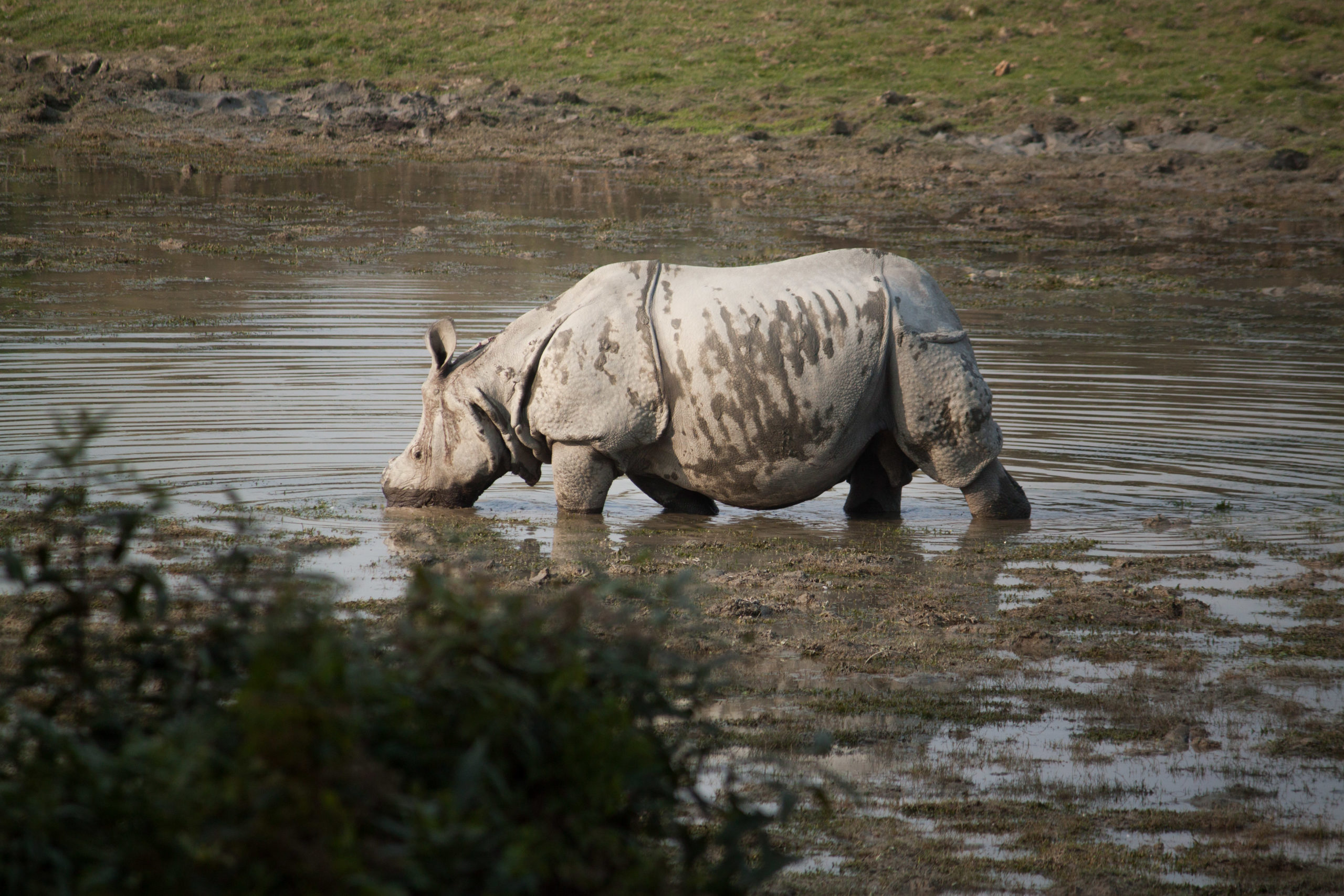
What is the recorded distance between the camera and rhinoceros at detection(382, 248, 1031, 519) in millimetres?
8023

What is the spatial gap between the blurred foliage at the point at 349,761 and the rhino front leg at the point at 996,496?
6.42 metres

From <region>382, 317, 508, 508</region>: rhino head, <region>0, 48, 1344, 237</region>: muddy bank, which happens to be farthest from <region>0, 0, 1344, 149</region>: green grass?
<region>382, 317, 508, 508</region>: rhino head

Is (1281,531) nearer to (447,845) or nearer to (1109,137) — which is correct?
(447,845)

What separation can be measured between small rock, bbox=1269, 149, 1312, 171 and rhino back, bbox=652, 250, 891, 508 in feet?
66.8

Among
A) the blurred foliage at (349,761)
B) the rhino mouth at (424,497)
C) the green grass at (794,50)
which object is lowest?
the rhino mouth at (424,497)

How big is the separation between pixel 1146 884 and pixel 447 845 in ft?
9.08

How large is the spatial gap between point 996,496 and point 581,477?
255 cm

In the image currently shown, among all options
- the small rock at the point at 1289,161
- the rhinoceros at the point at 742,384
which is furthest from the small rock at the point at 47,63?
the rhinoceros at the point at 742,384

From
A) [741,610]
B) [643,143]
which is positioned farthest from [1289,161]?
[741,610]

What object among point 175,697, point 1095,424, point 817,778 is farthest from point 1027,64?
point 175,697

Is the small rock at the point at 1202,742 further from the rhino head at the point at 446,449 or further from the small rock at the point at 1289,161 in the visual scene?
the small rock at the point at 1289,161

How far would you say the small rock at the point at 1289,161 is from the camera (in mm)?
25656

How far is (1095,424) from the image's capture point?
38.1 ft

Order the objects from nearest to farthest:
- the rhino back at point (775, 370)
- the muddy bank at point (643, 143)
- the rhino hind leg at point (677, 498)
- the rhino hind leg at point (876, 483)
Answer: the rhino back at point (775, 370)
the rhino hind leg at point (876, 483)
the rhino hind leg at point (677, 498)
the muddy bank at point (643, 143)
